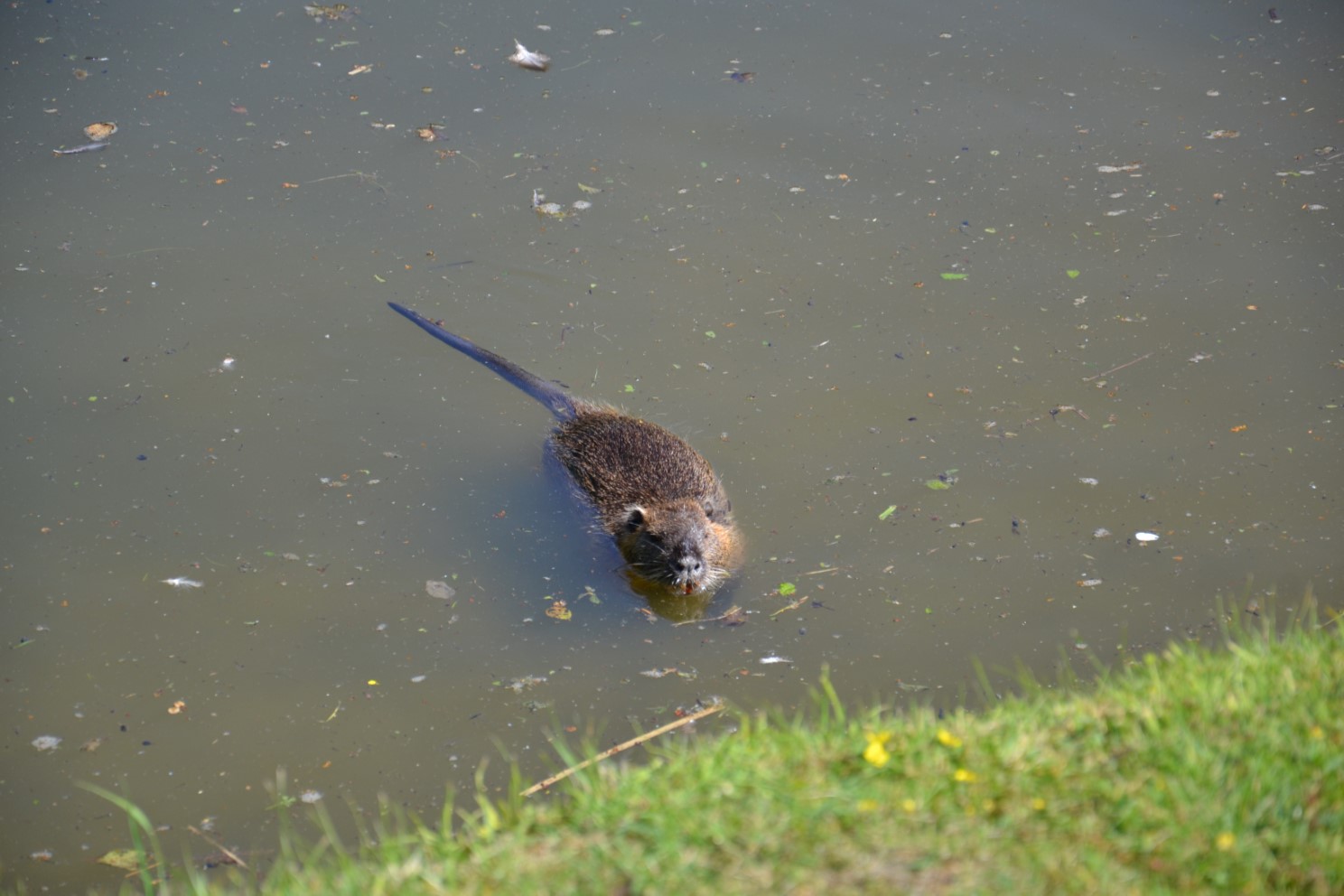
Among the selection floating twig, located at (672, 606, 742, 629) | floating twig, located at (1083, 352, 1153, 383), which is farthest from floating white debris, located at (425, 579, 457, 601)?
floating twig, located at (1083, 352, 1153, 383)

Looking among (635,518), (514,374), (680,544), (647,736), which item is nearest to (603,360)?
(514,374)

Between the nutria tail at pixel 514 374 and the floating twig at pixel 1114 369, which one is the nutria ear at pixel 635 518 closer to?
the nutria tail at pixel 514 374

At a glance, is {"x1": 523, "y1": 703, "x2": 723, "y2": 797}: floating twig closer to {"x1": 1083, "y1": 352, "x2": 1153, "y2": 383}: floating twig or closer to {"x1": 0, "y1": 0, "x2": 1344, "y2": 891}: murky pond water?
{"x1": 0, "y1": 0, "x2": 1344, "y2": 891}: murky pond water

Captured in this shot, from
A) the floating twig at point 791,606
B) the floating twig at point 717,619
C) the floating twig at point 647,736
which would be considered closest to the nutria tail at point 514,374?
the floating twig at point 717,619

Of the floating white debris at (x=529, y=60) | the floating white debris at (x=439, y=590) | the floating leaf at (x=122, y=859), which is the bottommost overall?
the floating leaf at (x=122, y=859)

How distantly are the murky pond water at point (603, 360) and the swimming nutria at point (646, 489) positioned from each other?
4.9 inches

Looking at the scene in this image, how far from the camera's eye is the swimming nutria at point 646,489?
5391mm

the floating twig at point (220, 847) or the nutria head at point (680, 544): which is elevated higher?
the nutria head at point (680, 544)

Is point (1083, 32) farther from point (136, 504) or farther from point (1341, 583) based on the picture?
point (136, 504)

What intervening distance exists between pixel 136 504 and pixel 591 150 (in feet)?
12.1

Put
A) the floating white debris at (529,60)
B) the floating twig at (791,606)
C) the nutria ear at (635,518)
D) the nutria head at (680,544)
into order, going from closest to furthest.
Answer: the floating twig at (791,606)
the nutria head at (680,544)
the nutria ear at (635,518)
the floating white debris at (529,60)

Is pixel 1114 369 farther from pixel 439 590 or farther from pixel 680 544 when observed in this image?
pixel 439 590

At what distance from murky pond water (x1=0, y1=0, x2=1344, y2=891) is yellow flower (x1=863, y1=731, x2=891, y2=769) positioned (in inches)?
59.9

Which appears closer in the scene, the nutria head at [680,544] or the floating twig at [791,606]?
the floating twig at [791,606]
